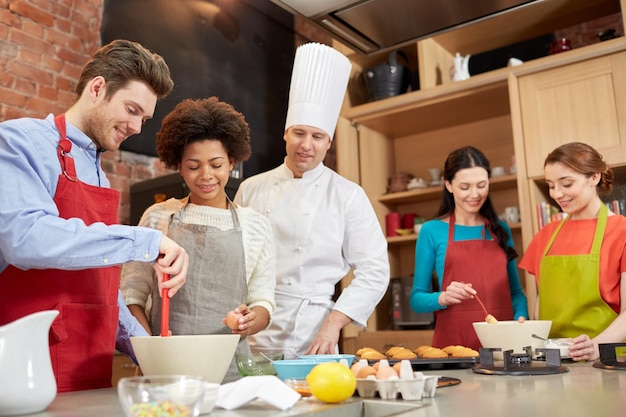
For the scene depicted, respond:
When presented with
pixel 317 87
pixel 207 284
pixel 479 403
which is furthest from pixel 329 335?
pixel 479 403

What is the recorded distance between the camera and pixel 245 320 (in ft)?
4.44

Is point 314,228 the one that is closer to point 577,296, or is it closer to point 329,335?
point 329,335

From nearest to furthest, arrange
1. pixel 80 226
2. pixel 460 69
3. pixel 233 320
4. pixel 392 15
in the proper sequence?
pixel 80 226 < pixel 233 320 < pixel 392 15 < pixel 460 69

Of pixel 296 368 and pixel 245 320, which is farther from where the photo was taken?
pixel 245 320

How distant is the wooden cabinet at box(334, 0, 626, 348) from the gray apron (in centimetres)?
191

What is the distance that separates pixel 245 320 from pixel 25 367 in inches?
23.4

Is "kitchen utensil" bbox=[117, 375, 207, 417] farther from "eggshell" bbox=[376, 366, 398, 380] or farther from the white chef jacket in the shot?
the white chef jacket

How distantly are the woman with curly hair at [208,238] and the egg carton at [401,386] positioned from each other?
0.62 m

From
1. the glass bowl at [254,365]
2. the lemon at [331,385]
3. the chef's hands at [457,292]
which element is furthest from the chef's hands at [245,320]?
the chef's hands at [457,292]

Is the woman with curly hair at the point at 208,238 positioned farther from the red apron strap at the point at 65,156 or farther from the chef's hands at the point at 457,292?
the chef's hands at the point at 457,292

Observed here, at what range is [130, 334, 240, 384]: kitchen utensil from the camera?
3.09 feet

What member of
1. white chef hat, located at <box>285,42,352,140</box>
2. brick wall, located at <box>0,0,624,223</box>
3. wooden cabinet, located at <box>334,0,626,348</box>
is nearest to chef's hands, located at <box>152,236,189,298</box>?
white chef hat, located at <box>285,42,352,140</box>

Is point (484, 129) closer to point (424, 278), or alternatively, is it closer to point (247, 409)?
point (424, 278)

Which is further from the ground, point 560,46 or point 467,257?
point 560,46
